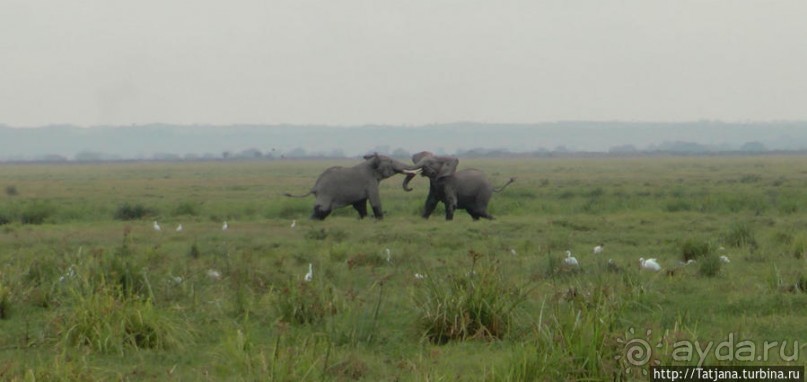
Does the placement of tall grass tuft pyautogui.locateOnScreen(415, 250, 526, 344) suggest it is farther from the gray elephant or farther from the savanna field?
the gray elephant

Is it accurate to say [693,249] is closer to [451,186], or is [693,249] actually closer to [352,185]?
[451,186]

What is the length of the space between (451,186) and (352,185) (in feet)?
6.46

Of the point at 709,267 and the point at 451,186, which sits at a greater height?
the point at 451,186

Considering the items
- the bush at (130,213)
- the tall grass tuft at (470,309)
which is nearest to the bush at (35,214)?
the bush at (130,213)

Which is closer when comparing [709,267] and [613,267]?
[709,267]

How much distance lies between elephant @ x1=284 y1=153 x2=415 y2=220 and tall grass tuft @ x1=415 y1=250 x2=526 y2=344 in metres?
12.4

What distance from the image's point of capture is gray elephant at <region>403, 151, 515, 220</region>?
69.6 ft

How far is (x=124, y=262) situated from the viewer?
34.6 feet

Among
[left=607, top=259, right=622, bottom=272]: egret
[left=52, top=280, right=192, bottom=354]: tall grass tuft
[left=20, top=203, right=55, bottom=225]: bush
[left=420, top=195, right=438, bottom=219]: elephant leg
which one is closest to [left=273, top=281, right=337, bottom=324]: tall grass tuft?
[left=52, top=280, right=192, bottom=354]: tall grass tuft

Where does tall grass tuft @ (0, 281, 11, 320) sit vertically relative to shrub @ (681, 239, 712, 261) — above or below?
above

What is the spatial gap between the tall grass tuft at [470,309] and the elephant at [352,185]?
12.4 metres

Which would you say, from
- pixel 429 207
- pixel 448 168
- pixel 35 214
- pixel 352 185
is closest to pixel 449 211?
pixel 448 168

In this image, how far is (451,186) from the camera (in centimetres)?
2130

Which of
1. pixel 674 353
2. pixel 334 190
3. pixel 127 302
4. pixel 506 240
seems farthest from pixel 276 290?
pixel 334 190
